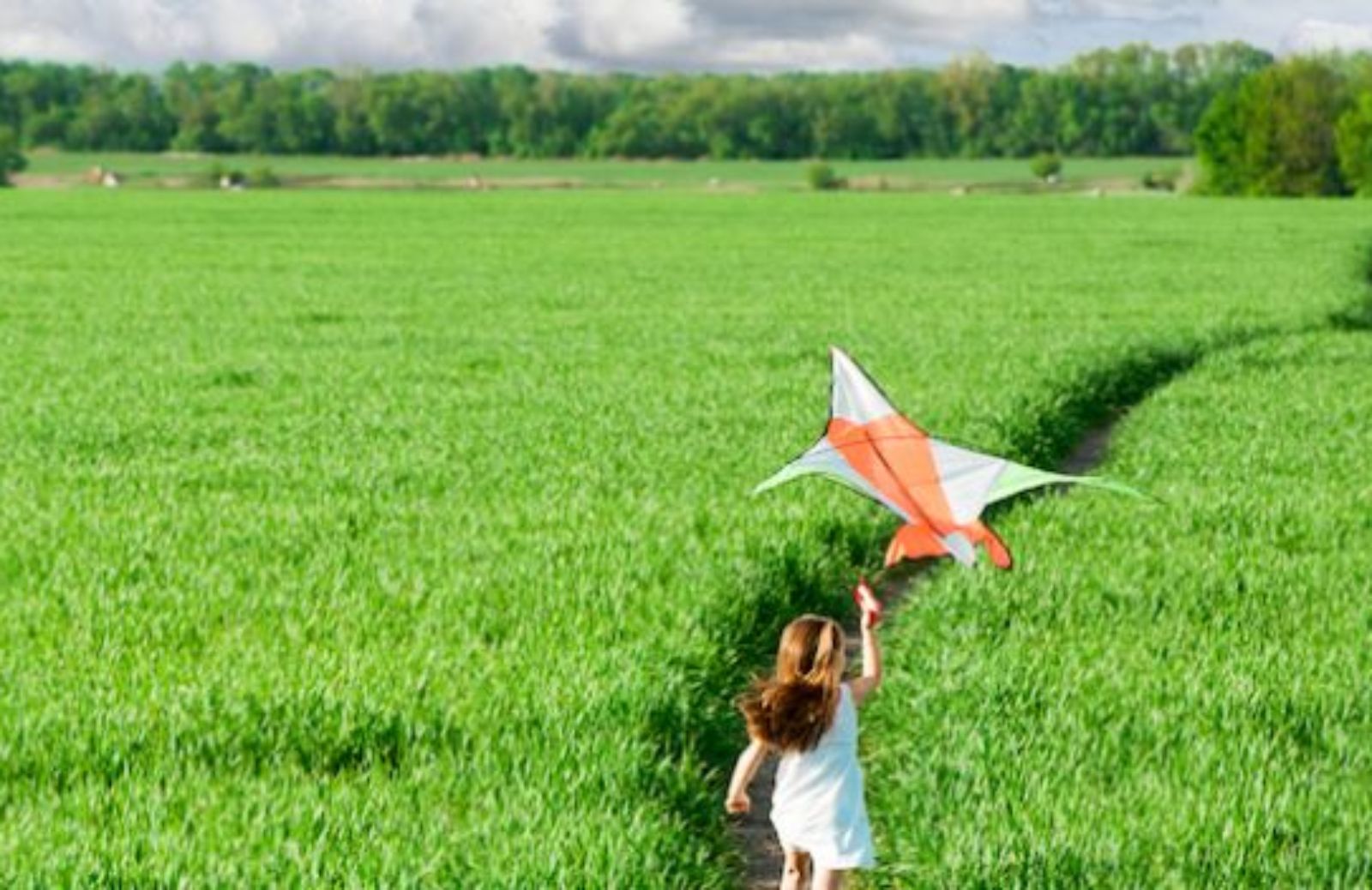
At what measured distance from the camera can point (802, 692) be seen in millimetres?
4961

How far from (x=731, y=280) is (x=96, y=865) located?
32813mm

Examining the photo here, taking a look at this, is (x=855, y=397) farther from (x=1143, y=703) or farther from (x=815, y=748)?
(x=1143, y=703)

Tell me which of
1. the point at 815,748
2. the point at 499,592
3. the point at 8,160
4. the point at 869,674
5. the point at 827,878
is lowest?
the point at 8,160

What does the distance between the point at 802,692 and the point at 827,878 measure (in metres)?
0.55

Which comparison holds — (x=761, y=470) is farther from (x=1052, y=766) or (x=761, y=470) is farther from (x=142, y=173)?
(x=142, y=173)

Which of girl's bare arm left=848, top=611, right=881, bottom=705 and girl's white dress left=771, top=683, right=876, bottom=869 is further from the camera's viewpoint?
girl's bare arm left=848, top=611, right=881, bottom=705

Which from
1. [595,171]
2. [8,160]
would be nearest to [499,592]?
[8,160]

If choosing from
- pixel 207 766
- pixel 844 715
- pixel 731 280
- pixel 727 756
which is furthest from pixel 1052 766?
pixel 731 280

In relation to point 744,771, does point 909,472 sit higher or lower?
higher

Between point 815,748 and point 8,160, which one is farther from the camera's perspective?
point 8,160

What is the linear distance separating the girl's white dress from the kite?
734 millimetres

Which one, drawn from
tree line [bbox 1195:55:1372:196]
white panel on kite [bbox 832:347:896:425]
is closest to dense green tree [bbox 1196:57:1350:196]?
tree line [bbox 1195:55:1372:196]

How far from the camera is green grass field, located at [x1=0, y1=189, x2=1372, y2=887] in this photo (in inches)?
235

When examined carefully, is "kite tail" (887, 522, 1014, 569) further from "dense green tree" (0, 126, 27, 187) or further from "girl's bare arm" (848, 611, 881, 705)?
"dense green tree" (0, 126, 27, 187)
